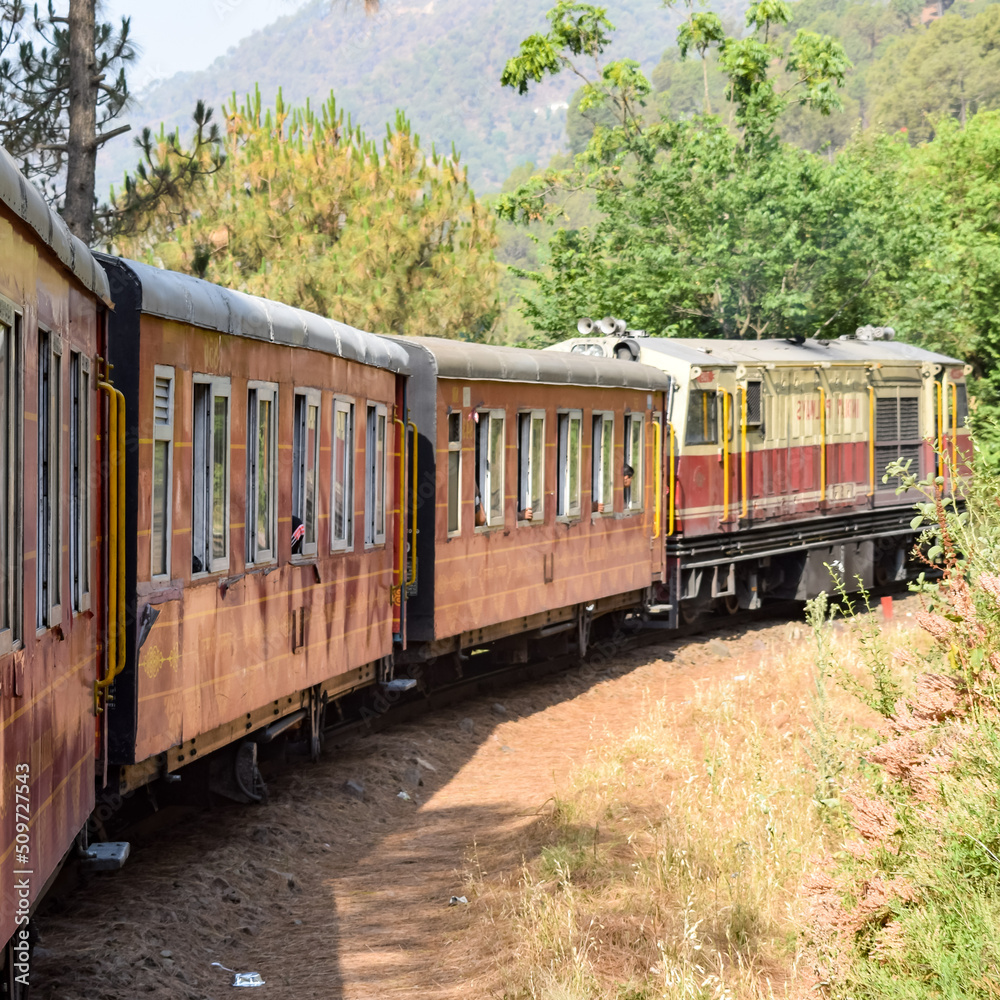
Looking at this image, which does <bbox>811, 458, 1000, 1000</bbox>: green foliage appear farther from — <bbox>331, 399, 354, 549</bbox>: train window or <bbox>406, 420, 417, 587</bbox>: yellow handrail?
<bbox>406, 420, 417, 587</bbox>: yellow handrail

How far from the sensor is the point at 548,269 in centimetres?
2941

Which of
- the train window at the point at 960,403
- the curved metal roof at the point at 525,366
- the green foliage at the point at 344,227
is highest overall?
the green foliage at the point at 344,227

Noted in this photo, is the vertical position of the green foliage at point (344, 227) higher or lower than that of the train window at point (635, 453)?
higher

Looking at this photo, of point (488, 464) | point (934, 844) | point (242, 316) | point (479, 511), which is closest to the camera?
point (934, 844)

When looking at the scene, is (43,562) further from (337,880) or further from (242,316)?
(337,880)

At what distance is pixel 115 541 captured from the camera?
21.9ft

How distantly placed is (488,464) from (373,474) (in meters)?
2.39

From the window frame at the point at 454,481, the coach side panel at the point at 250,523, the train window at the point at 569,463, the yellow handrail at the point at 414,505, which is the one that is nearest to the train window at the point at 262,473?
the coach side panel at the point at 250,523

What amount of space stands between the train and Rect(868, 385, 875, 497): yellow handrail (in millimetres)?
1238

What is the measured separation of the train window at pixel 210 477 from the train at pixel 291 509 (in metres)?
0.02

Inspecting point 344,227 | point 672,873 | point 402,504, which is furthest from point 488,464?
point 344,227

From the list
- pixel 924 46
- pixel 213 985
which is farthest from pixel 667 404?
pixel 924 46

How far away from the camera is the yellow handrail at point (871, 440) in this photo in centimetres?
2159

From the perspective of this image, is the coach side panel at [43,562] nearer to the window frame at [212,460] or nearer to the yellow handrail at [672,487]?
the window frame at [212,460]
